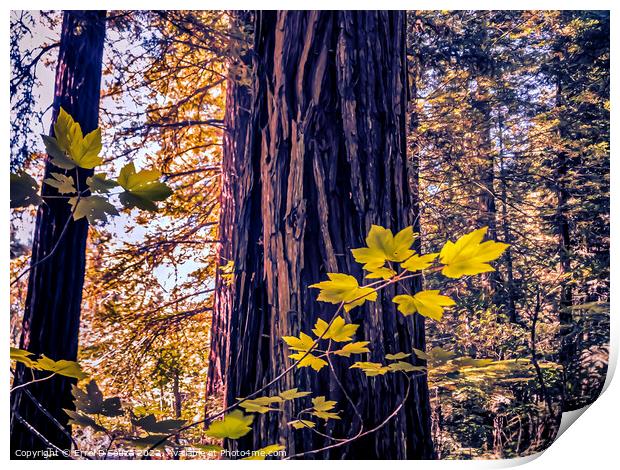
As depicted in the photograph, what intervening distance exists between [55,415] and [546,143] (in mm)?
1476

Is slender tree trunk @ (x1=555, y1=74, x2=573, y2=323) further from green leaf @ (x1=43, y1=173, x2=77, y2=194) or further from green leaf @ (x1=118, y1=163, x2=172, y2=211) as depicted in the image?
green leaf @ (x1=43, y1=173, x2=77, y2=194)

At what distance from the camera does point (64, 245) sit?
1.37 metres

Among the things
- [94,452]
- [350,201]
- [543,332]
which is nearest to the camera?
[350,201]

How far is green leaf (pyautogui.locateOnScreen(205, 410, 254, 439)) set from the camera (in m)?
1.16

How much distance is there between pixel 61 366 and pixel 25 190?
0.46 meters

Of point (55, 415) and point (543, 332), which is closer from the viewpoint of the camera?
point (55, 415)

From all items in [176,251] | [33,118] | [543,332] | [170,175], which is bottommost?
[543,332]

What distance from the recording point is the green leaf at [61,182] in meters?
1.11

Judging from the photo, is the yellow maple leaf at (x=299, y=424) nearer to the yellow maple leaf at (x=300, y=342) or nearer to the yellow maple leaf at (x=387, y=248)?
the yellow maple leaf at (x=300, y=342)

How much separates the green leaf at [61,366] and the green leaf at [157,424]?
182 millimetres

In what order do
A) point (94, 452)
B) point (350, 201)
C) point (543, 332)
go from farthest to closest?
1. point (543, 332)
2. point (94, 452)
3. point (350, 201)

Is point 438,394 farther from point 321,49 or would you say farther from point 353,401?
point 321,49
